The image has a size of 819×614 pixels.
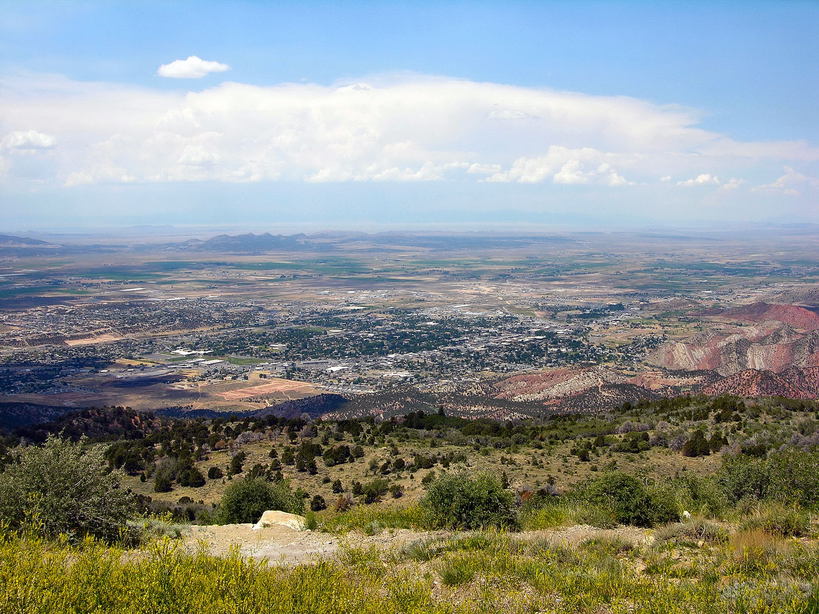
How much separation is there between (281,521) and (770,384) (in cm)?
4175

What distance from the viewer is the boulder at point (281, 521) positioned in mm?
11570

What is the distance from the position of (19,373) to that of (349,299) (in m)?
67.1

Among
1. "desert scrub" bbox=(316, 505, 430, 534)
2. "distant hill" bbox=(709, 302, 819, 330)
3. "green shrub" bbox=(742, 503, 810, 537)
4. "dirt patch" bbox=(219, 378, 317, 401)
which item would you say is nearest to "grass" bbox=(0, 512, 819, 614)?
"green shrub" bbox=(742, 503, 810, 537)

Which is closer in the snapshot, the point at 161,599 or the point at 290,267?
the point at 161,599

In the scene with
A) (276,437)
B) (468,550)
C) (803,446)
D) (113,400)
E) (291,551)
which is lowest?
(113,400)

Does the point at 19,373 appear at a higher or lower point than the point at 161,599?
lower

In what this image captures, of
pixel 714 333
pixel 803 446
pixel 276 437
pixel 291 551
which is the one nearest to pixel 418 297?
pixel 714 333

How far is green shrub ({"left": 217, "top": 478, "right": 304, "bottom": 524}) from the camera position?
567 inches

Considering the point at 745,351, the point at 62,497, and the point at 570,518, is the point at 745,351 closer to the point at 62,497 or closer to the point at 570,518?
the point at 570,518

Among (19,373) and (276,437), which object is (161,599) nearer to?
(276,437)

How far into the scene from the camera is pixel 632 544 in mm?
8703

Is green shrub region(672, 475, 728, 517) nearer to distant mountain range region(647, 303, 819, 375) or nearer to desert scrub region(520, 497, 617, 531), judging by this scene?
desert scrub region(520, 497, 617, 531)

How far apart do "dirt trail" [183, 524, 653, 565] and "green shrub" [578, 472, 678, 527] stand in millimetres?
520

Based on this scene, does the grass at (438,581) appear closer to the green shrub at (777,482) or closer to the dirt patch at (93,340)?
the green shrub at (777,482)
